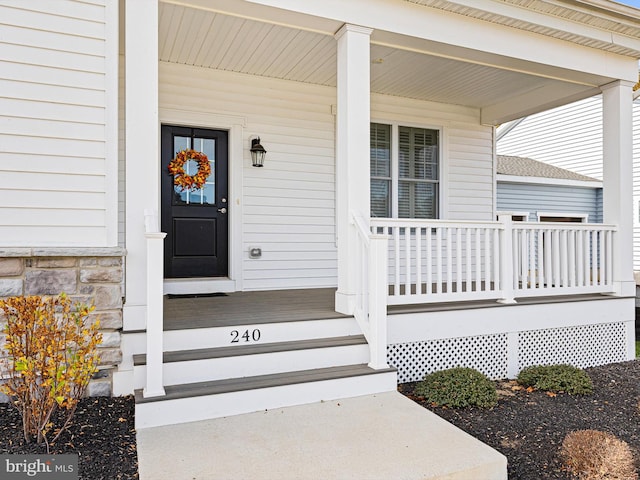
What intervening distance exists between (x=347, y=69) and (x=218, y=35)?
1390mm

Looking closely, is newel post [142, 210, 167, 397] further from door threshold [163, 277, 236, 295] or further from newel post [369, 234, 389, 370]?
door threshold [163, 277, 236, 295]

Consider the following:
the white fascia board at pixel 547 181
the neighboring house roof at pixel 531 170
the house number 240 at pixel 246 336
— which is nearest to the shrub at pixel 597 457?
the house number 240 at pixel 246 336

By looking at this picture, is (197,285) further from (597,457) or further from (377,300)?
(597,457)

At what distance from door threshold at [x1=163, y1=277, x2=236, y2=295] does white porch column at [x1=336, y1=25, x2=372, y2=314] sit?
184cm

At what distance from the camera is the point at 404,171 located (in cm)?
640

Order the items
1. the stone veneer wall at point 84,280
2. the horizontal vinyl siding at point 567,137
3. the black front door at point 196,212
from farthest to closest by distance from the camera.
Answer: the horizontal vinyl siding at point 567,137 → the black front door at point 196,212 → the stone veneer wall at point 84,280

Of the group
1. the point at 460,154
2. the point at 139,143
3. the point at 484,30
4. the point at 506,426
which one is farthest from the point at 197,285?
the point at 460,154

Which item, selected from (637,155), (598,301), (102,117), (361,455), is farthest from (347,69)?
(637,155)

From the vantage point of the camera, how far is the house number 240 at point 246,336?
3453mm

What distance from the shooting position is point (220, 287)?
5.36 m

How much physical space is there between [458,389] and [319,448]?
1516 mm

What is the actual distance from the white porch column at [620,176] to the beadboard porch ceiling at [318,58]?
32 cm

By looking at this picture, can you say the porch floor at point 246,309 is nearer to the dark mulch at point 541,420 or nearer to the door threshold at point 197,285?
the door threshold at point 197,285

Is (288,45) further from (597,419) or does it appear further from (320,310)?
(597,419)
